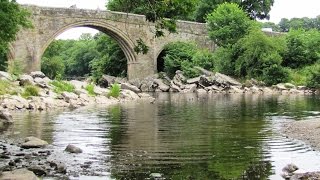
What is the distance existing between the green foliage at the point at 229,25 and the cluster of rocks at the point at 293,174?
36987 mm

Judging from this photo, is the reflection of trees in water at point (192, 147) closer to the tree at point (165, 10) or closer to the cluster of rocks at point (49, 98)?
the tree at point (165, 10)

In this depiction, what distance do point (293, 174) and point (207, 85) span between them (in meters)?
32.5

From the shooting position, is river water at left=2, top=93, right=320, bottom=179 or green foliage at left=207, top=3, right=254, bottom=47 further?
green foliage at left=207, top=3, right=254, bottom=47

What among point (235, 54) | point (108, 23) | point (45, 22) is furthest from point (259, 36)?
point (45, 22)

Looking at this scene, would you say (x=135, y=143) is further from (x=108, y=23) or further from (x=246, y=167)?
(x=108, y=23)

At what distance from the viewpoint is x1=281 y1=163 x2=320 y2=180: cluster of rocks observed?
696cm

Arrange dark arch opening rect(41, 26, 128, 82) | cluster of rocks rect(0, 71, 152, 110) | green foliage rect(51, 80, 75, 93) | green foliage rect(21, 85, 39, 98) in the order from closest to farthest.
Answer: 1. cluster of rocks rect(0, 71, 152, 110)
2. green foliage rect(21, 85, 39, 98)
3. green foliage rect(51, 80, 75, 93)
4. dark arch opening rect(41, 26, 128, 82)

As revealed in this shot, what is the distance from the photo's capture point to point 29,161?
8766 mm

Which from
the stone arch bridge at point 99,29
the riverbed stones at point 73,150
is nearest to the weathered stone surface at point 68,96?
the stone arch bridge at point 99,29

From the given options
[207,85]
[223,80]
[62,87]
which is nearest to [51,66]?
[207,85]

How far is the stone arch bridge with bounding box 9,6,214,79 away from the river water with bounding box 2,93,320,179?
20.2 metres

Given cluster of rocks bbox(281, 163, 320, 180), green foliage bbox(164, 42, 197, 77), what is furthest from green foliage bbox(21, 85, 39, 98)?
green foliage bbox(164, 42, 197, 77)

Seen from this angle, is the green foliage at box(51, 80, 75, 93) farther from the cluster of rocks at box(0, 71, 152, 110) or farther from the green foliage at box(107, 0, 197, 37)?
the green foliage at box(107, 0, 197, 37)

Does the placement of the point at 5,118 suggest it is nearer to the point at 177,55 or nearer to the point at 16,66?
the point at 16,66
